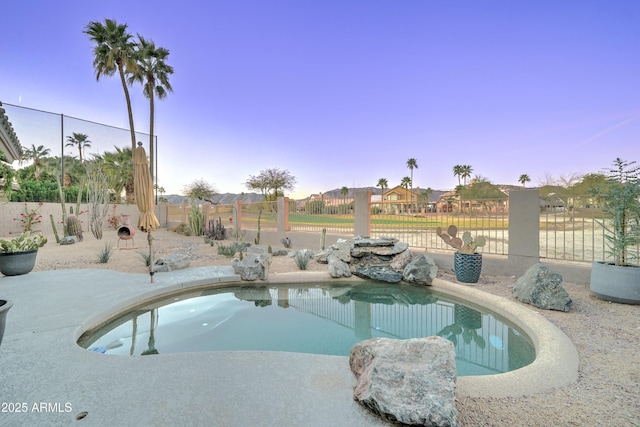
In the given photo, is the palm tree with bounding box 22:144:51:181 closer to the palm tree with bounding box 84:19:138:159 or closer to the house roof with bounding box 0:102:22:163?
the palm tree with bounding box 84:19:138:159

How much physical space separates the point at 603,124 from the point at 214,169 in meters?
25.9

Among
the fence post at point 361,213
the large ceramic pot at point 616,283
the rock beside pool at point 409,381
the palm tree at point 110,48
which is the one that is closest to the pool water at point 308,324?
the rock beside pool at point 409,381

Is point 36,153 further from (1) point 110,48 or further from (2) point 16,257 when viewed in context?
(2) point 16,257

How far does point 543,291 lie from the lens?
13.8ft

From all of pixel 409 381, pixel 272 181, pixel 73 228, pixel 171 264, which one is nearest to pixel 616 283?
pixel 409 381

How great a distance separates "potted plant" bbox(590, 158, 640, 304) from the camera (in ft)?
13.5

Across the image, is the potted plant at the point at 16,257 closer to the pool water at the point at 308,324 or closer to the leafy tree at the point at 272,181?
the pool water at the point at 308,324

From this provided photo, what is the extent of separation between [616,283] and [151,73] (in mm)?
21697

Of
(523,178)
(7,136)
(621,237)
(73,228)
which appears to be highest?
(523,178)

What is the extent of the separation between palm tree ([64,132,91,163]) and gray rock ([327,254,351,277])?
673 inches

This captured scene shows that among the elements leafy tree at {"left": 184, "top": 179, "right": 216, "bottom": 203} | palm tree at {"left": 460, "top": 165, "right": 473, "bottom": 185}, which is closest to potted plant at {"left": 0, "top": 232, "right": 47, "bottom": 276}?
leafy tree at {"left": 184, "top": 179, "right": 216, "bottom": 203}

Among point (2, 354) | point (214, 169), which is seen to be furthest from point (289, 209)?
point (214, 169)

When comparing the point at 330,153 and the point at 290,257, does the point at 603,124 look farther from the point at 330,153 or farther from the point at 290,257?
the point at 330,153

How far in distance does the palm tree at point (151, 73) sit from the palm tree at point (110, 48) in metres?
0.73
